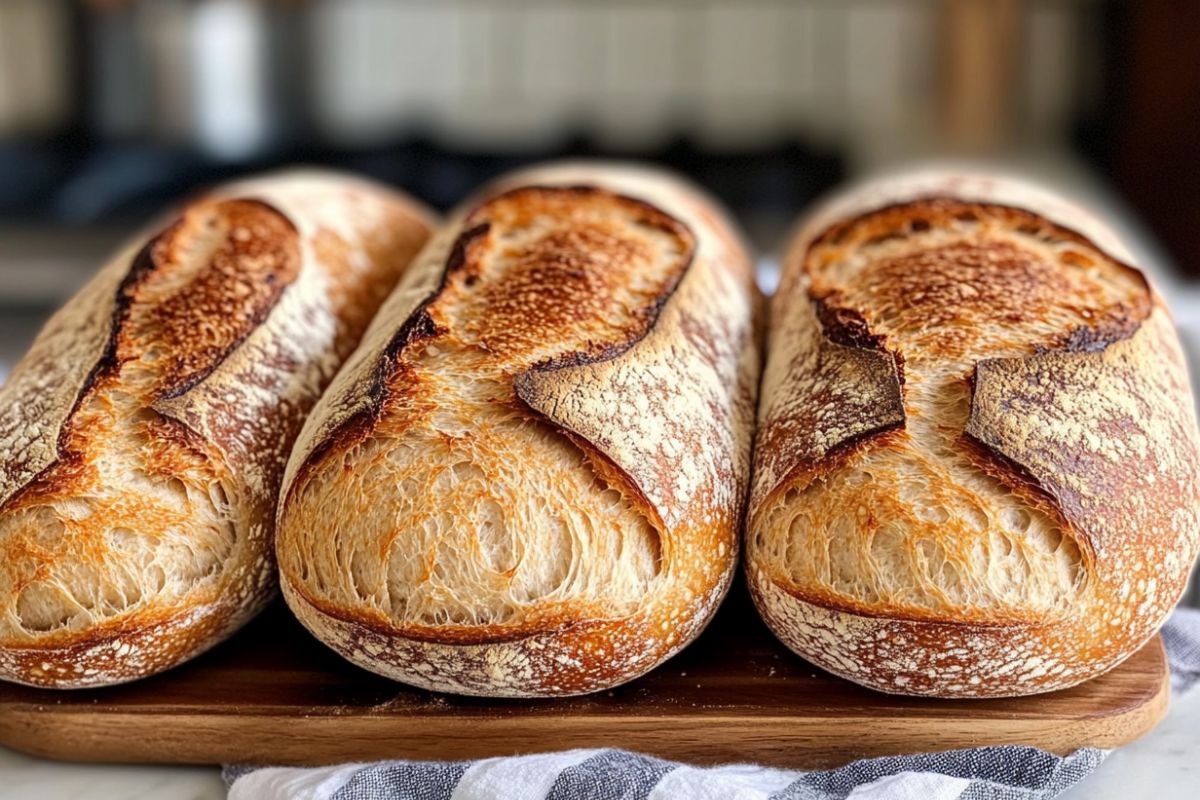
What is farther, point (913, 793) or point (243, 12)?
point (243, 12)

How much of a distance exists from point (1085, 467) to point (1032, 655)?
13cm

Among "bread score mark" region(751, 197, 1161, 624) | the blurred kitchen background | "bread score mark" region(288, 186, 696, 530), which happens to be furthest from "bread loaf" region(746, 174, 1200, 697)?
the blurred kitchen background

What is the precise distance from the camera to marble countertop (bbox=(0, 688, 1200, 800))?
888 mm

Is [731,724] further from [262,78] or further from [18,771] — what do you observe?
[262,78]

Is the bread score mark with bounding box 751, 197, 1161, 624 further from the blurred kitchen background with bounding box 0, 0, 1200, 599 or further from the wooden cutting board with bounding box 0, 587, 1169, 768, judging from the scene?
the blurred kitchen background with bounding box 0, 0, 1200, 599

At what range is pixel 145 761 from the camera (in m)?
0.94

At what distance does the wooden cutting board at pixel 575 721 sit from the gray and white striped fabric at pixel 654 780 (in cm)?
3

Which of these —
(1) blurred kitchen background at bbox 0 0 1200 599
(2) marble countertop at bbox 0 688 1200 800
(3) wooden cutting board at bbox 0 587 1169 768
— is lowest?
(2) marble countertop at bbox 0 688 1200 800

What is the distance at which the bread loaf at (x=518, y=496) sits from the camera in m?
0.88

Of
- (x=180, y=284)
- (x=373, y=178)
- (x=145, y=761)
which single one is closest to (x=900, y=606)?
(x=145, y=761)

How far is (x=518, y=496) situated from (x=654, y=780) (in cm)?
21

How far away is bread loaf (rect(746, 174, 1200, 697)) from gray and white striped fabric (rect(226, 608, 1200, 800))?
0.06 meters

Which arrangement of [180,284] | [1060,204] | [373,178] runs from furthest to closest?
[373,178] < [1060,204] < [180,284]

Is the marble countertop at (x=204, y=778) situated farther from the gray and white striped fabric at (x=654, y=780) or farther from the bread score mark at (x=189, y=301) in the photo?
the bread score mark at (x=189, y=301)
